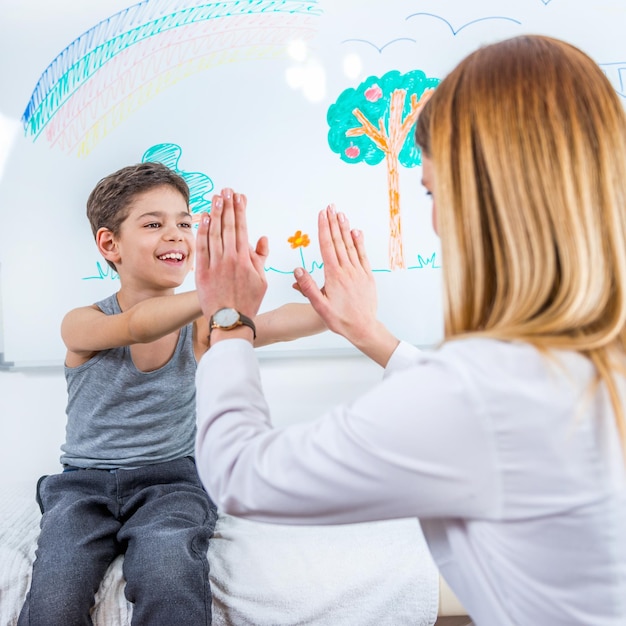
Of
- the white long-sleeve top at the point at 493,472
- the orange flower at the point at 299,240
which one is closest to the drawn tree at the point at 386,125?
the orange flower at the point at 299,240

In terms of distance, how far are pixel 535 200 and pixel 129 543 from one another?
92 cm

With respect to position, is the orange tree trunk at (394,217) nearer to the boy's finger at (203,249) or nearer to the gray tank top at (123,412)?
the gray tank top at (123,412)

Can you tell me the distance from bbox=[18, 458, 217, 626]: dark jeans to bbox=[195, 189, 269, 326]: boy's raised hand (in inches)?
19.3

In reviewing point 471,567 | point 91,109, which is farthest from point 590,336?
point 91,109

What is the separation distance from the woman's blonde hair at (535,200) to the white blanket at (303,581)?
2.19 feet

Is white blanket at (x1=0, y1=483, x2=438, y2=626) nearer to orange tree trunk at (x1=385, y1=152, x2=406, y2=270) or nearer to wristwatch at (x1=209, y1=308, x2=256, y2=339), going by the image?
wristwatch at (x1=209, y1=308, x2=256, y2=339)

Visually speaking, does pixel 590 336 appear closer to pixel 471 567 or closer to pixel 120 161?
pixel 471 567

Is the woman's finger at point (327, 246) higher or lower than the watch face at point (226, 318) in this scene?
higher

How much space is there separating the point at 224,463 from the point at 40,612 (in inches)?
24.1

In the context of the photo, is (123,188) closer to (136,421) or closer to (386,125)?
(136,421)

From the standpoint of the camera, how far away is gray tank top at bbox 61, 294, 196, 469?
4.64 ft

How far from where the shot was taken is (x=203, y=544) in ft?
4.12

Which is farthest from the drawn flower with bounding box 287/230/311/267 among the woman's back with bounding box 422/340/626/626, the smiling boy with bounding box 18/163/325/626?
the woman's back with bounding box 422/340/626/626

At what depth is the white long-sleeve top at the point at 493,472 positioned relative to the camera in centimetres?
61
